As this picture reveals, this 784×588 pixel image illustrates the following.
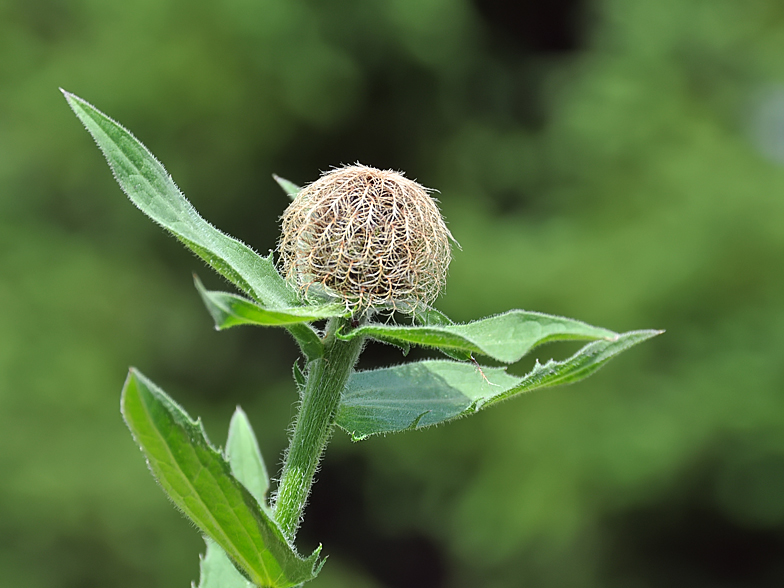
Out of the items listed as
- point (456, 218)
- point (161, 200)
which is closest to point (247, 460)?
point (161, 200)

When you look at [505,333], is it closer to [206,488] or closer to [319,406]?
[319,406]

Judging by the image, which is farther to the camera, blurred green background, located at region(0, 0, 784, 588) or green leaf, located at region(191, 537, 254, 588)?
blurred green background, located at region(0, 0, 784, 588)

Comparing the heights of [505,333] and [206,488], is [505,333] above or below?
above

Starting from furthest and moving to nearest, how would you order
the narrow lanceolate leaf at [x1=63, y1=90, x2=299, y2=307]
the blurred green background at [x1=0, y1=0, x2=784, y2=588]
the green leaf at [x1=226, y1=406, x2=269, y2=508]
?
the blurred green background at [x1=0, y1=0, x2=784, y2=588] → the green leaf at [x1=226, y1=406, x2=269, y2=508] → the narrow lanceolate leaf at [x1=63, y1=90, x2=299, y2=307]

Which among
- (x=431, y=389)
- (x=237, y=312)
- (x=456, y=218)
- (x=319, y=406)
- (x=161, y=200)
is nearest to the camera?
(x=237, y=312)

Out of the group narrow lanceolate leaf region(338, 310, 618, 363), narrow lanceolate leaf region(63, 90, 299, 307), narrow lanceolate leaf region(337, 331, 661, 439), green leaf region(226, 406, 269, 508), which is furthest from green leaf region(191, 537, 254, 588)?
narrow lanceolate leaf region(338, 310, 618, 363)

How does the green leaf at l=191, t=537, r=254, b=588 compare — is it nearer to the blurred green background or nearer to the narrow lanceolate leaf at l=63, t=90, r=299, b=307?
the narrow lanceolate leaf at l=63, t=90, r=299, b=307

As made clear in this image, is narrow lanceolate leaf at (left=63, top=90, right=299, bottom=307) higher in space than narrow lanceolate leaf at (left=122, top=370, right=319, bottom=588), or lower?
higher

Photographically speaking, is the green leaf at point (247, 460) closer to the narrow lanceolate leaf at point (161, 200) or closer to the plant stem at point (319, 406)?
the plant stem at point (319, 406)

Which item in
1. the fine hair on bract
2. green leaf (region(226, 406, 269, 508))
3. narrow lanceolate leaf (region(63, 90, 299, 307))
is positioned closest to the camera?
narrow lanceolate leaf (region(63, 90, 299, 307))
